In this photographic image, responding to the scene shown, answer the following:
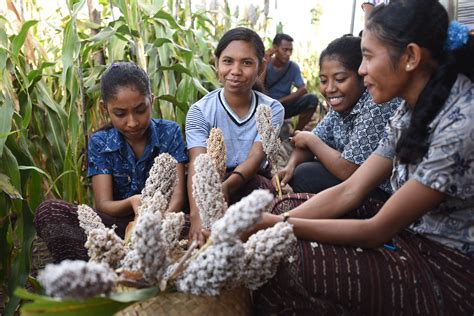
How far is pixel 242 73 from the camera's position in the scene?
7.73ft

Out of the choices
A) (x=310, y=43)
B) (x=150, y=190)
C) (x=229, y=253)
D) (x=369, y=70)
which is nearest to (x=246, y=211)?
(x=229, y=253)

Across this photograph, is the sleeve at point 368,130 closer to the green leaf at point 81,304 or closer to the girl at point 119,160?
the girl at point 119,160

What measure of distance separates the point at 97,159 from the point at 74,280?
1.33m

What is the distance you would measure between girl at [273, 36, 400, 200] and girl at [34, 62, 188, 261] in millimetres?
532

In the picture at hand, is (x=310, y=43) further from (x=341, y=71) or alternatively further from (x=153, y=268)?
(x=153, y=268)

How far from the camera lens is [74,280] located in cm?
87

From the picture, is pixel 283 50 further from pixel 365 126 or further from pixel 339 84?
pixel 365 126

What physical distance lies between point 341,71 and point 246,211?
51.9 inches

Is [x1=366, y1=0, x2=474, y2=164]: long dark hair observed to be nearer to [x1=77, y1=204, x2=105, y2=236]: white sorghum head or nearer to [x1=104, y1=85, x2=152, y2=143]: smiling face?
[x1=77, y1=204, x2=105, y2=236]: white sorghum head

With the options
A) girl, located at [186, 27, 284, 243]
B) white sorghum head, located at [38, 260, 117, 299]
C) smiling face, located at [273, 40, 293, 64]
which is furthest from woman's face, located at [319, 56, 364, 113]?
smiling face, located at [273, 40, 293, 64]

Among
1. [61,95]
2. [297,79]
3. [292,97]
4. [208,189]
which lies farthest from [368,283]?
[297,79]

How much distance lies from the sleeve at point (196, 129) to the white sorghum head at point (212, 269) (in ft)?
3.92

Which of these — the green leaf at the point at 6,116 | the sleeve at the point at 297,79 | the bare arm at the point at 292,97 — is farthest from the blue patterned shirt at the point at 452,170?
the sleeve at the point at 297,79

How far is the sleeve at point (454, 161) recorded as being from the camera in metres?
1.28
